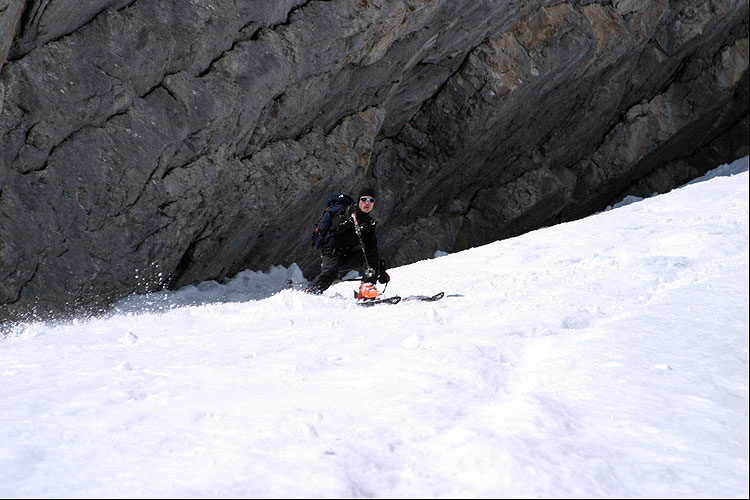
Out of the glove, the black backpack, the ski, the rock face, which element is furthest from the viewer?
the rock face

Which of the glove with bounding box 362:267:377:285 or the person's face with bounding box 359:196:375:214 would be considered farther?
the person's face with bounding box 359:196:375:214

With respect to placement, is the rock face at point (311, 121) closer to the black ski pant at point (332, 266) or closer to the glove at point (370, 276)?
the black ski pant at point (332, 266)

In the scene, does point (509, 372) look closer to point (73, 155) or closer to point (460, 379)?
point (460, 379)

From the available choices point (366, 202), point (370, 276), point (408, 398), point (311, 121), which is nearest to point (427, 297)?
point (370, 276)

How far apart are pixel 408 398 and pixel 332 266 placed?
5.77 metres

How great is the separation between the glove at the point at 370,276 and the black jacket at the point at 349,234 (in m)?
0.23

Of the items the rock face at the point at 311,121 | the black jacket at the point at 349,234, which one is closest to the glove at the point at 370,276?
the black jacket at the point at 349,234

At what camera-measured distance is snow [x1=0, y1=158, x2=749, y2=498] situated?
347 cm

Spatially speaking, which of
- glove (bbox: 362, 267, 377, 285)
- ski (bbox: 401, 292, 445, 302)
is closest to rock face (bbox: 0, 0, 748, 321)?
glove (bbox: 362, 267, 377, 285)

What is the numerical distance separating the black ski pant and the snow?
1.73m

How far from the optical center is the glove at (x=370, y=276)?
9445 mm

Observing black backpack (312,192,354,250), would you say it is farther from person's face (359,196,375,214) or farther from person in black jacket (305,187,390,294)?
person's face (359,196,375,214)

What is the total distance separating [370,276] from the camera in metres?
9.49

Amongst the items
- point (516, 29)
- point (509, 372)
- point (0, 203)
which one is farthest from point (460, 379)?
point (516, 29)
